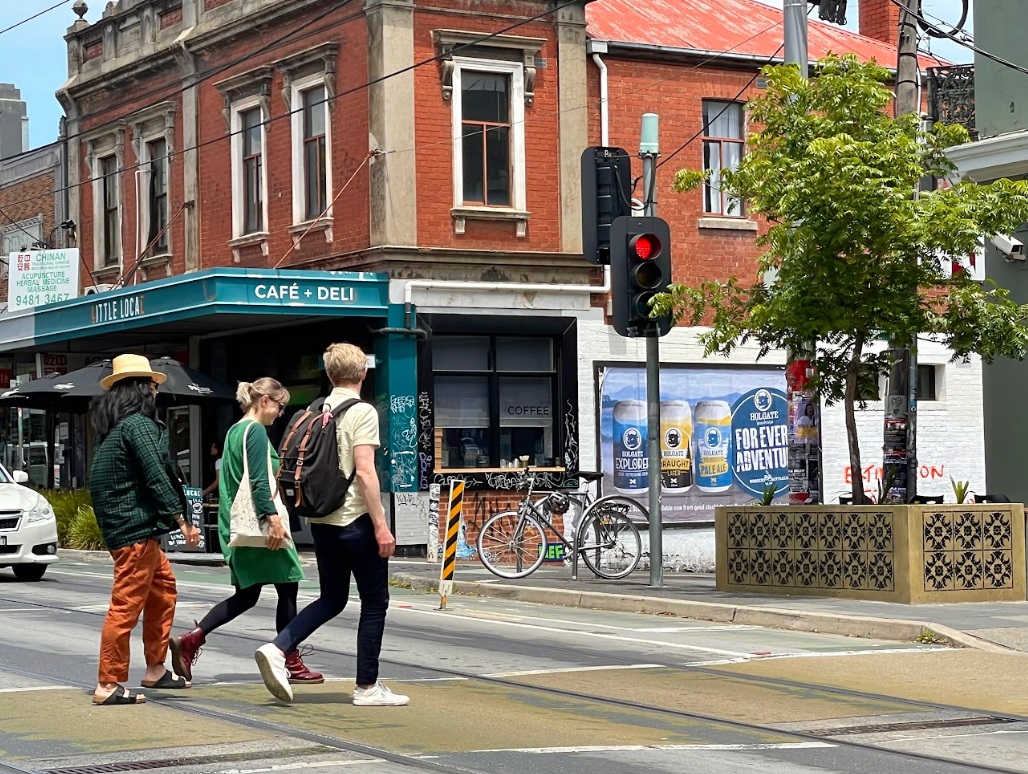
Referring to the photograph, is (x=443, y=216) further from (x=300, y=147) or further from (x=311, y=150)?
(x=300, y=147)

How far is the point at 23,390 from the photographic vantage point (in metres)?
25.6

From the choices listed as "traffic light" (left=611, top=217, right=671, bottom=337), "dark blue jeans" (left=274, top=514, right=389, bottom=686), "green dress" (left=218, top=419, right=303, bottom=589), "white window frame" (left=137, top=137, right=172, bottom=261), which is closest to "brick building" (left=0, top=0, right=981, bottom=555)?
"white window frame" (left=137, top=137, right=172, bottom=261)

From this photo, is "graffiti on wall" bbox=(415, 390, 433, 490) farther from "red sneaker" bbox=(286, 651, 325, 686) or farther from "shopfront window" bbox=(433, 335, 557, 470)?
"red sneaker" bbox=(286, 651, 325, 686)

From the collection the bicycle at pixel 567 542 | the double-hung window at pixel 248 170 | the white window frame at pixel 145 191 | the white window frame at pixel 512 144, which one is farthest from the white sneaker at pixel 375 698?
the white window frame at pixel 145 191

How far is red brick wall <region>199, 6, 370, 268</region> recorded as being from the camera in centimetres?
2430

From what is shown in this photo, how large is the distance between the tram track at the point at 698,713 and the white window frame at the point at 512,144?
526 inches

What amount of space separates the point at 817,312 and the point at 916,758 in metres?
8.22

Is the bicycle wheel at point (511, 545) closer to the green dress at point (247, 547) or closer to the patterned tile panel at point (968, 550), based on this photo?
the patterned tile panel at point (968, 550)

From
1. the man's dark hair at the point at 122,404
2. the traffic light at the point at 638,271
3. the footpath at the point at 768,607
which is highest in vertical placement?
the traffic light at the point at 638,271

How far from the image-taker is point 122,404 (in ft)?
30.0

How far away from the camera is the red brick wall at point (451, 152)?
79.1 ft

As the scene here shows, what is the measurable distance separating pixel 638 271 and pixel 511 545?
4108 millimetres

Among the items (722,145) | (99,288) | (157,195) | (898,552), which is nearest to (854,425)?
(898,552)

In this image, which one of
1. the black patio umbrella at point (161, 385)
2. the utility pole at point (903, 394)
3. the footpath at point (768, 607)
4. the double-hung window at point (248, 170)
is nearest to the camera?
the footpath at point (768, 607)
